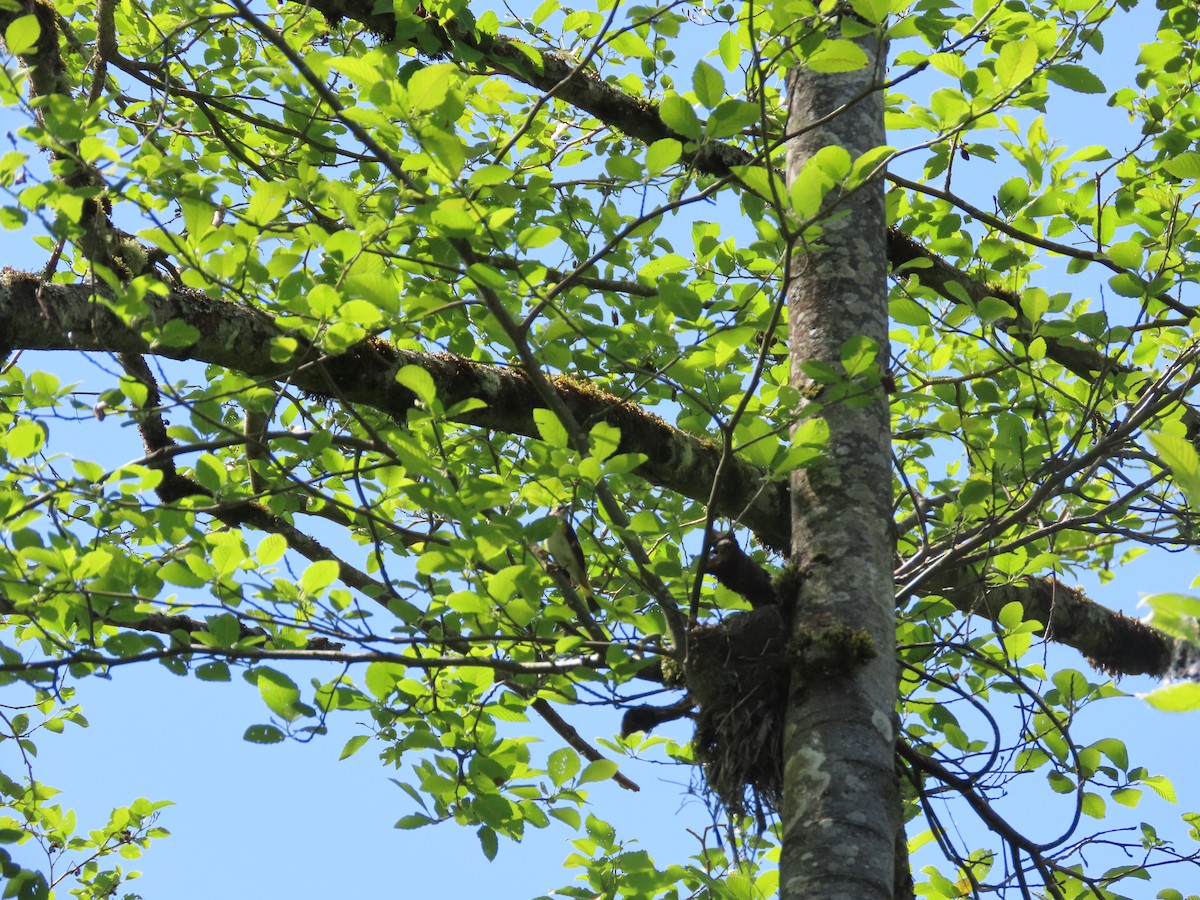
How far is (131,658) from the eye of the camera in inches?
97.4

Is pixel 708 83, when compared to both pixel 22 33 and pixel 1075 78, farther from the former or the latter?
pixel 22 33

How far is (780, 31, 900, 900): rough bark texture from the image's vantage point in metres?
2.34

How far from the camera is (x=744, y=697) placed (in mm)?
2676

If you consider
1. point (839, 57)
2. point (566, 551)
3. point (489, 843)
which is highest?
point (839, 57)

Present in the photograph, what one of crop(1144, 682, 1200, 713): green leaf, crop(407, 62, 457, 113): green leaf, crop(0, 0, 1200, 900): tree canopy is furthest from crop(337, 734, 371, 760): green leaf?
crop(1144, 682, 1200, 713): green leaf

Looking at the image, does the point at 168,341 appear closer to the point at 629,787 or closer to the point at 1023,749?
the point at 629,787

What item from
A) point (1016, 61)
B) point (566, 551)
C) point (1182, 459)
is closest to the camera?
point (1182, 459)

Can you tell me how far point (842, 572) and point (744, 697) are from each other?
1.39ft

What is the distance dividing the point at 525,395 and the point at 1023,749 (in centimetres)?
202

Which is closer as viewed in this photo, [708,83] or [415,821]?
[708,83]

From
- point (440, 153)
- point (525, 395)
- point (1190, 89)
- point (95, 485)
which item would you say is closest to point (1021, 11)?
point (1190, 89)

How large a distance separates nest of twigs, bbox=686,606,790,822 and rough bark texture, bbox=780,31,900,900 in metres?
0.07

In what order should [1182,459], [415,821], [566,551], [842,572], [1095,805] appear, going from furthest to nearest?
[566,551] < [1095,805] < [842,572] < [415,821] < [1182,459]

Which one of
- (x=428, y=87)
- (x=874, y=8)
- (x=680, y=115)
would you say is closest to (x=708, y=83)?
(x=680, y=115)
